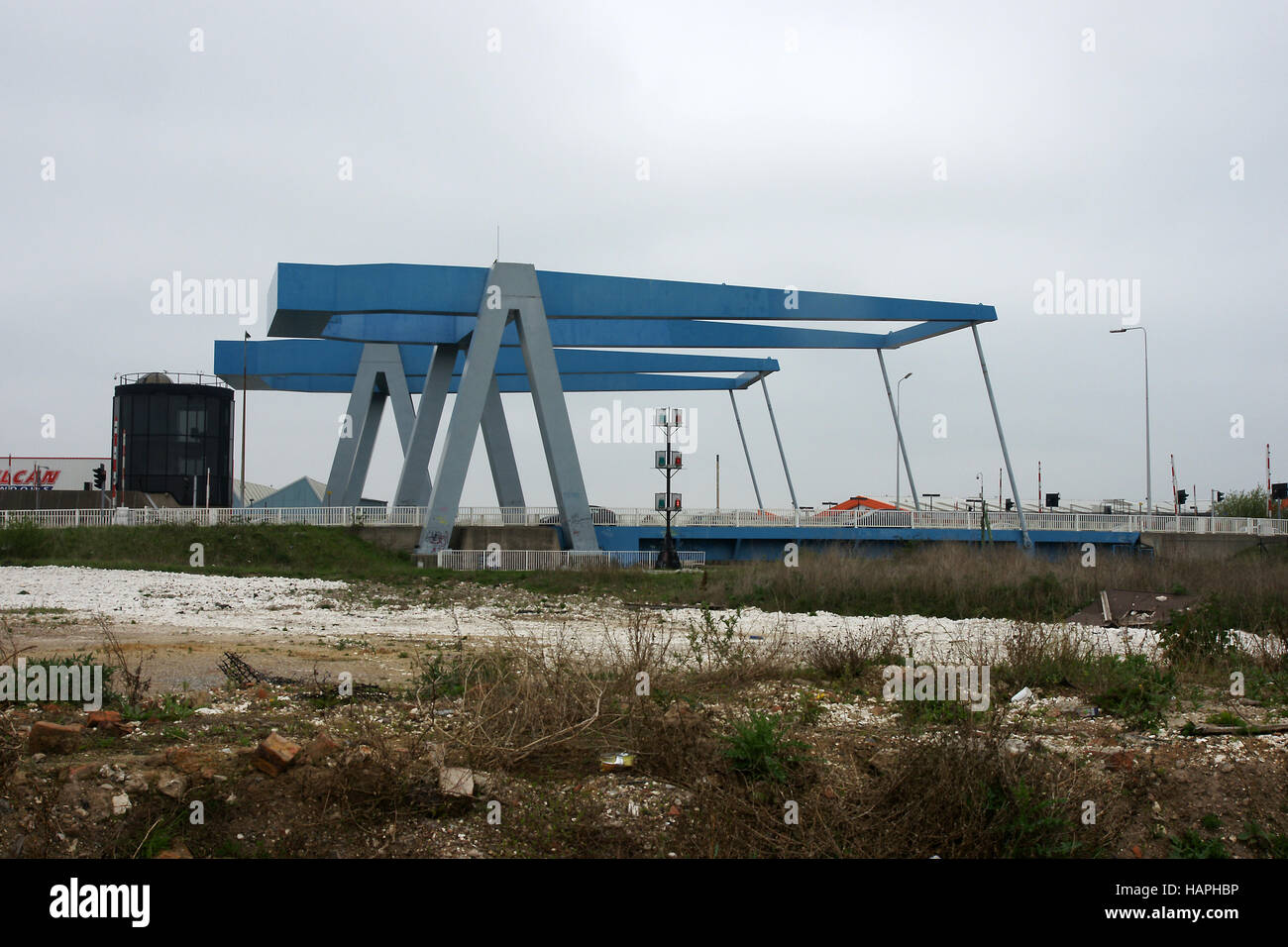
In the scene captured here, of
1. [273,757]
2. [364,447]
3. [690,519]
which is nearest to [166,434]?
[364,447]

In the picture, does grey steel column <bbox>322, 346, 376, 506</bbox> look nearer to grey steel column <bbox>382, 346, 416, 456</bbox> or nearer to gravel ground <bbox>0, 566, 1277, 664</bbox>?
grey steel column <bbox>382, 346, 416, 456</bbox>

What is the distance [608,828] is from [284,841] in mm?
1857

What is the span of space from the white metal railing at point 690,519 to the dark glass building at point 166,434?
968 inches

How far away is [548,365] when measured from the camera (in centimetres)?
2923

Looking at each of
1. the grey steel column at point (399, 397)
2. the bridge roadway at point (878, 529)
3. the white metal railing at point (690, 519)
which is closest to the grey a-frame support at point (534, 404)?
the white metal railing at point (690, 519)

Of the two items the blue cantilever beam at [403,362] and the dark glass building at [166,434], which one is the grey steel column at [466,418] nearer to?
the blue cantilever beam at [403,362]

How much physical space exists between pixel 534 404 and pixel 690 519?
35.0ft

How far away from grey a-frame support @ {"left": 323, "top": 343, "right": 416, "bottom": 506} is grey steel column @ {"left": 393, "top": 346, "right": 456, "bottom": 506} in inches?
75.5

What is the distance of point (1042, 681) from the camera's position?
1073cm

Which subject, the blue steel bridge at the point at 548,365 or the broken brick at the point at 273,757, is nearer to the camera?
the broken brick at the point at 273,757

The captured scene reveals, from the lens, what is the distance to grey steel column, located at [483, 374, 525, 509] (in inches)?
1437

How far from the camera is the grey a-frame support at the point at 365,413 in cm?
3800

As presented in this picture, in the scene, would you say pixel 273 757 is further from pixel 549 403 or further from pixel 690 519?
pixel 690 519
